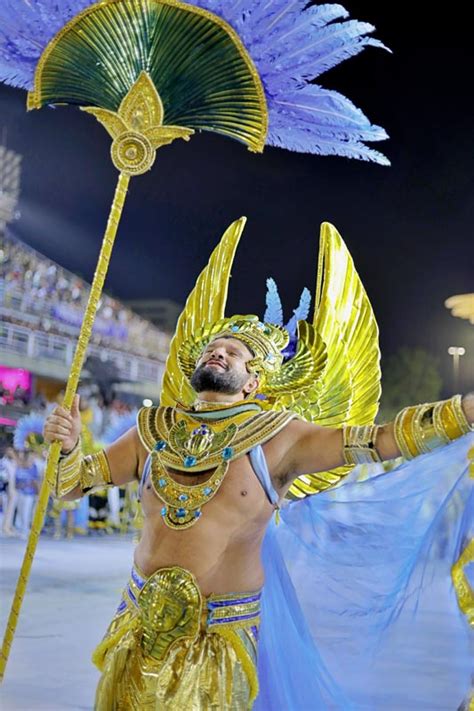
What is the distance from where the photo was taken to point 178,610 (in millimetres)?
1919

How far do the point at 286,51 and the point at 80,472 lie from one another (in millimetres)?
1337

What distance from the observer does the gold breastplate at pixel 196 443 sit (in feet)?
6.60

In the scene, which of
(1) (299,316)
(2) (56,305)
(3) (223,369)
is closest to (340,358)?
(1) (299,316)

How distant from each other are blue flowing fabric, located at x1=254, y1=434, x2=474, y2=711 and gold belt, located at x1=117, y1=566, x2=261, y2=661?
292 millimetres

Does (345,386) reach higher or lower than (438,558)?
higher

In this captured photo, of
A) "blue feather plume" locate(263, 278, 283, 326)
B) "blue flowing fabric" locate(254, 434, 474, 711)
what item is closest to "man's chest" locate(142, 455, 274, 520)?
"blue flowing fabric" locate(254, 434, 474, 711)

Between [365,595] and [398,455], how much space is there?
1.77 feet

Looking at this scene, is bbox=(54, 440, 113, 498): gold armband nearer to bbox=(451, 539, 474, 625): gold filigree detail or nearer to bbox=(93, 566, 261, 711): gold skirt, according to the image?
bbox=(93, 566, 261, 711): gold skirt

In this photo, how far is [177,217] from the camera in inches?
237

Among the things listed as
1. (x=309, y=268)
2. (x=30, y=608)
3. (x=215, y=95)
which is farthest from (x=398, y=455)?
(x=309, y=268)

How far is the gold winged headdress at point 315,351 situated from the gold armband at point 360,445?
36 centimetres

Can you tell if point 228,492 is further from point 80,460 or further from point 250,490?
point 80,460

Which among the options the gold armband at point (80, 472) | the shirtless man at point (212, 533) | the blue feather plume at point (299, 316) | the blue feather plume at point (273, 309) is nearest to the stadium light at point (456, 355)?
the blue feather plume at point (299, 316)

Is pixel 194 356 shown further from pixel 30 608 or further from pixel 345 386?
pixel 30 608
